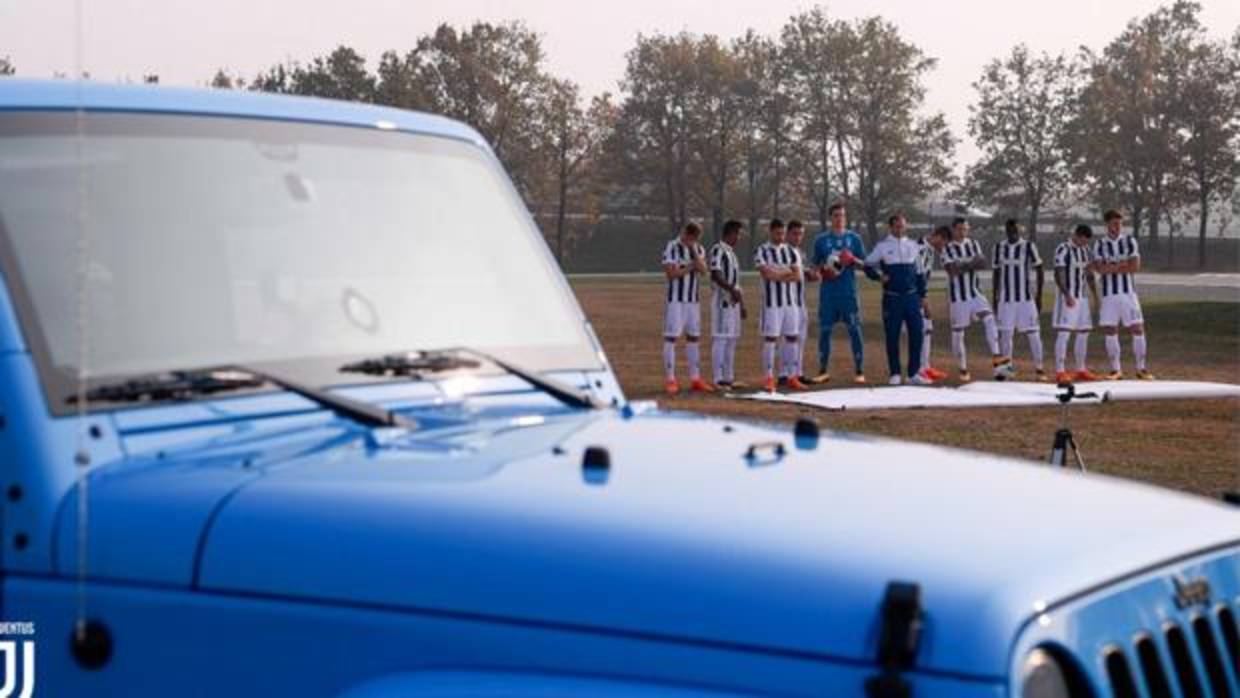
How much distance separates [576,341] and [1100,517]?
64.6 inches

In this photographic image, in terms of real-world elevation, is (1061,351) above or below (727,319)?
below

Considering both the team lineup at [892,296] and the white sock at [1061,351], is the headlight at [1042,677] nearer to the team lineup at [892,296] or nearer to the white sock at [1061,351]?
the team lineup at [892,296]

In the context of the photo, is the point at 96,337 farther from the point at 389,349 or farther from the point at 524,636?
the point at 524,636

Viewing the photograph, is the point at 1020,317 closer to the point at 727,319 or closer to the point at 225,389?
the point at 727,319

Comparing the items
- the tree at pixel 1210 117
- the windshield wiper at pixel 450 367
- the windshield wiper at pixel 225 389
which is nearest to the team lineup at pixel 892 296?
the windshield wiper at pixel 450 367

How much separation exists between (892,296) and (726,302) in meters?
2.40

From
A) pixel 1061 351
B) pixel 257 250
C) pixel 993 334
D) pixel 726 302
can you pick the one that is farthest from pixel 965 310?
pixel 257 250

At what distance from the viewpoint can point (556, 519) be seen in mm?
2730

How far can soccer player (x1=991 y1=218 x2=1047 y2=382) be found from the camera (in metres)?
23.9

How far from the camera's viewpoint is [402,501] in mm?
2865

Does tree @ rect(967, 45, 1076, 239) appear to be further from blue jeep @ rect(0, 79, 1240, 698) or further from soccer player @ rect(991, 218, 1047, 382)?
blue jeep @ rect(0, 79, 1240, 698)

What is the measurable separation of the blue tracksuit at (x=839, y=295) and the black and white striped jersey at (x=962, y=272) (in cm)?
157

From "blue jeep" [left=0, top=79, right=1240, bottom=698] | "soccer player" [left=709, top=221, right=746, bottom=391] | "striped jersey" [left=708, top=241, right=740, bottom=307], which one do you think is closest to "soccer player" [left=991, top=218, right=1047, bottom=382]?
"soccer player" [left=709, top=221, right=746, bottom=391]

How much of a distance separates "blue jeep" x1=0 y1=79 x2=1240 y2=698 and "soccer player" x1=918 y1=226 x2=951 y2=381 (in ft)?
62.7
